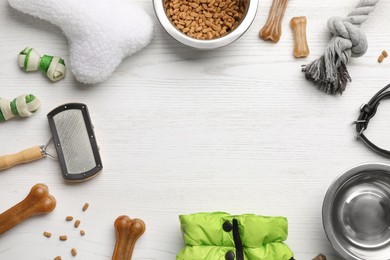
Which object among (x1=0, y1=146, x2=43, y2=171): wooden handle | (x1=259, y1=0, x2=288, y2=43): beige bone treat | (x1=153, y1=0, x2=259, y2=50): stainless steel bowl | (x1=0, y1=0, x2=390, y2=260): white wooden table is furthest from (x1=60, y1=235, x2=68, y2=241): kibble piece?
(x1=259, y1=0, x2=288, y2=43): beige bone treat

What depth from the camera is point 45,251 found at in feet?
3.66

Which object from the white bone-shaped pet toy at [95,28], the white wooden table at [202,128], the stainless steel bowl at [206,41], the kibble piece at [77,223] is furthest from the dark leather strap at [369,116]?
the kibble piece at [77,223]

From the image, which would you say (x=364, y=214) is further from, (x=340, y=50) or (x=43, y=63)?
(x=43, y=63)

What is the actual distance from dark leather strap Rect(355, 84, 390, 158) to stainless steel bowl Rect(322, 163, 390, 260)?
6cm

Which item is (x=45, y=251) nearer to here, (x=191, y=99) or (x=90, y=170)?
(x=90, y=170)

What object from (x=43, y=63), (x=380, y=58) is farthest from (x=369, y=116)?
(x=43, y=63)

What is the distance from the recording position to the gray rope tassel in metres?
1.09

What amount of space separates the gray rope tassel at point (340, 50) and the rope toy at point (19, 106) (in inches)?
19.2

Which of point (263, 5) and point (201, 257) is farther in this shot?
point (263, 5)

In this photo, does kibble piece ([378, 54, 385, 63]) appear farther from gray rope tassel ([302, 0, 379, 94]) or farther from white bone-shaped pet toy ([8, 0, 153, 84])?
white bone-shaped pet toy ([8, 0, 153, 84])

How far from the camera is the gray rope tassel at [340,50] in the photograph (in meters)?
1.09

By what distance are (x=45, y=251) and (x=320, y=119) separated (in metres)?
0.55

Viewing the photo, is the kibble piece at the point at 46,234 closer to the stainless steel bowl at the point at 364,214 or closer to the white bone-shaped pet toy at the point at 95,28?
the white bone-shaped pet toy at the point at 95,28

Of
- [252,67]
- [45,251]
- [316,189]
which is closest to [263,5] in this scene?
[252,67]
